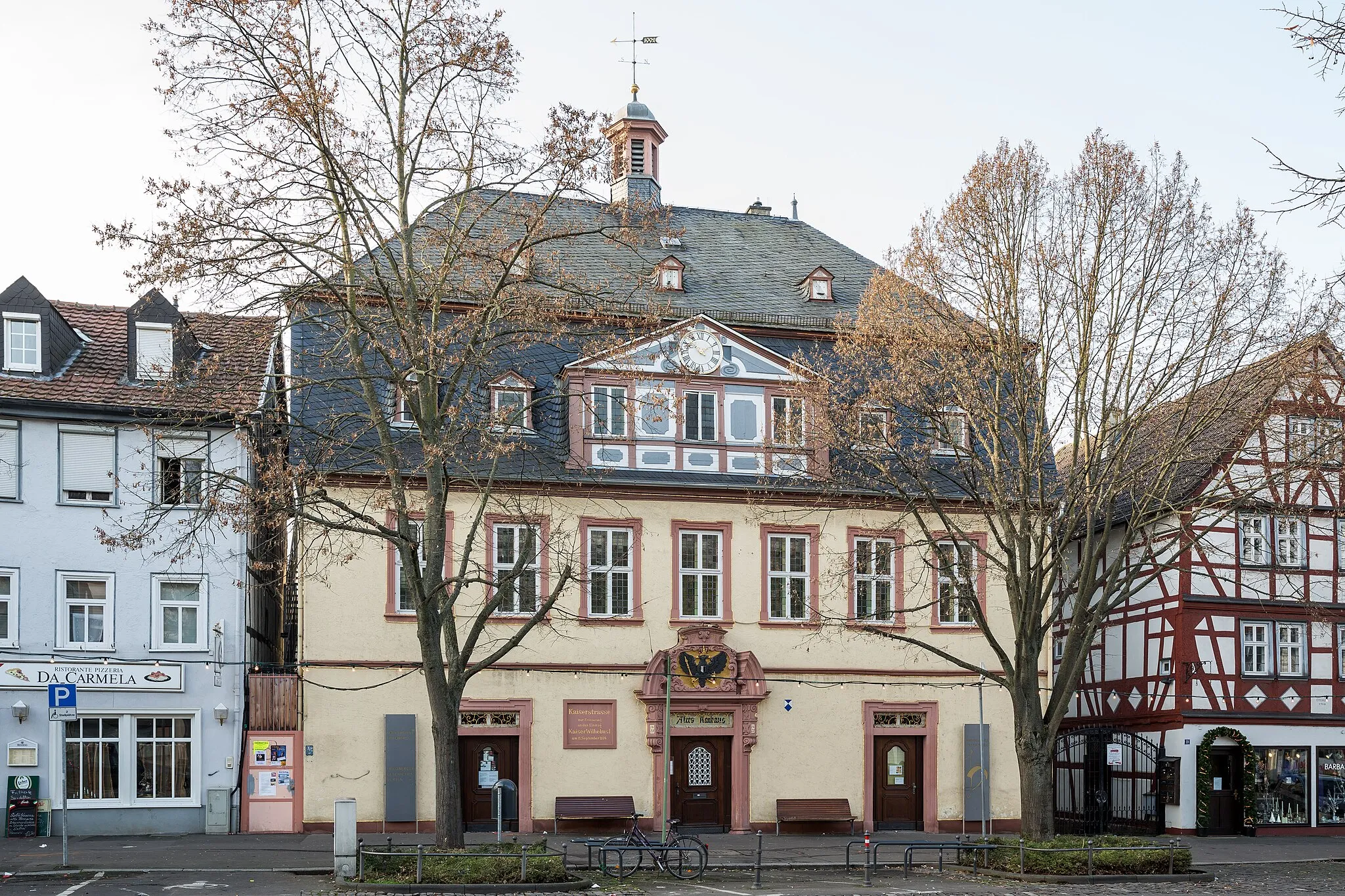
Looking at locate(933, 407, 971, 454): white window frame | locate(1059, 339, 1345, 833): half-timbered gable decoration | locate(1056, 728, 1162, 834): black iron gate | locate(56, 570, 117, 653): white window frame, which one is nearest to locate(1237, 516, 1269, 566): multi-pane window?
locate(1059, 339, 1345, 833): half-timbered gable decoration

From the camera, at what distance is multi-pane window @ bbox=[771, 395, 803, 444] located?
84.4 feet

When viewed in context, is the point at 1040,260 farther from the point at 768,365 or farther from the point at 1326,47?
the point at 1326,47

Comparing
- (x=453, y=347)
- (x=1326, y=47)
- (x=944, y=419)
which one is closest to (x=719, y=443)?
(x=944, y=419)

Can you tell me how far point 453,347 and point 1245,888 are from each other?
13368 mm

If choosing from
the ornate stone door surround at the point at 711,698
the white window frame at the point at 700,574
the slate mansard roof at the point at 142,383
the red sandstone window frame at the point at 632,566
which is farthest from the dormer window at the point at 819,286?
the slate mansard roof at the point at 142,383

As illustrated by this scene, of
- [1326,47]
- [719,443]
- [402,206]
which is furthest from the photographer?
[719,443]

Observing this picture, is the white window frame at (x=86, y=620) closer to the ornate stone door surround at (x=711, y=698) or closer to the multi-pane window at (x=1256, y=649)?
the ornate stone door surround at (x=711, y=698)

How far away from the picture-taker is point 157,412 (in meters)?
28.2

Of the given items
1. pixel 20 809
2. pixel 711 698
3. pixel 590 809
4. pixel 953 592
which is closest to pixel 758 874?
pixel 590 809

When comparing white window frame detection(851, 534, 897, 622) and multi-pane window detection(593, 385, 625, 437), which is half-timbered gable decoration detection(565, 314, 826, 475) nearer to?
multi-pane window detection(593, 385, 625, 437)

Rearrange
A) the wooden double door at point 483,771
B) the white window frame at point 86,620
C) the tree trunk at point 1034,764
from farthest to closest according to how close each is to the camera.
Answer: the wooden double door at point 483,771 < the white window frame at point 86,620 < the tree trunk at point 1034,764

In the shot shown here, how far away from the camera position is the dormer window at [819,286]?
33.0 metres

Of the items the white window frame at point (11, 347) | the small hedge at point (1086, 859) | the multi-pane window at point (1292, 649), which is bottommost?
the small hedge at point (1086, 859)

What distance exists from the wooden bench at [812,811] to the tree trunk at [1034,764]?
256 inches
